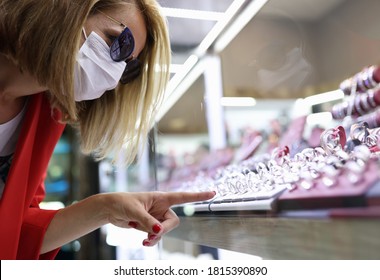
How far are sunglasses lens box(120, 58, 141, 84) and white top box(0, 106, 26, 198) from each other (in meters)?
0.24

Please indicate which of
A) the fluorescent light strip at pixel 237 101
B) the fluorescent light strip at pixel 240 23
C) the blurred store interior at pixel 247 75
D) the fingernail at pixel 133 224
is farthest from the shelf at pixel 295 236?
the fluorescent light strip at pixel 240 23

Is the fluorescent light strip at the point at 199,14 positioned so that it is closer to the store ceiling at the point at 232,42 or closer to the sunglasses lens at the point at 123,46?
the store ceiling at the point at 232,42

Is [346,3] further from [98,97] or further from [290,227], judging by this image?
[98,97]

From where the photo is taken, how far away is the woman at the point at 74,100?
68 cm

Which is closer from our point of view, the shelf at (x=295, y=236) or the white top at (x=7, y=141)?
the shelf at (x=295, y=236)

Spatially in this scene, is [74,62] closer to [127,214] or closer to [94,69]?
[94,69]

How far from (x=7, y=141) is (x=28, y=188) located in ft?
0.36

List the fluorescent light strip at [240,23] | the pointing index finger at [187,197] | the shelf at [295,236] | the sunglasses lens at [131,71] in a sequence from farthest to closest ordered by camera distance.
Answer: the sunglasses lens at [131,71]
the fluorescent light strip at [240,23]
the pointing index finger at [187,197]
the shelf at [295,236]

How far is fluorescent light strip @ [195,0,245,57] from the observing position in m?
0.75

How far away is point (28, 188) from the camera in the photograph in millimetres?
833

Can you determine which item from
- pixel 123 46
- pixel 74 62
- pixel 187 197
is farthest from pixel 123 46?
pixel 187 197

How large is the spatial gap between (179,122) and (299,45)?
0.44 m

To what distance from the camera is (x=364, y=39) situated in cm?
65

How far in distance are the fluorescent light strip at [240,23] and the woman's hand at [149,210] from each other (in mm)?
359
